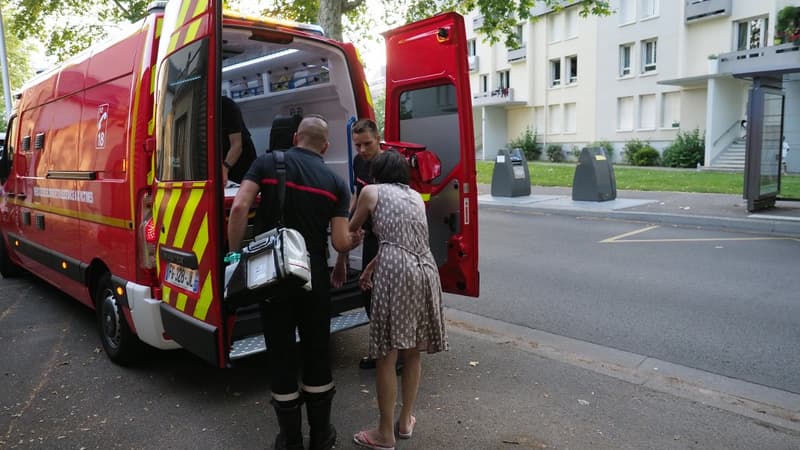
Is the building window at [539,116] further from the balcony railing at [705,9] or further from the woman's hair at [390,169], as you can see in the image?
the woman's hair at [390,169]

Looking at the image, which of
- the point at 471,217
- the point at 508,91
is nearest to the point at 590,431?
the point at 471,217

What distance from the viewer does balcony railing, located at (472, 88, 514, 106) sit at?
121ft

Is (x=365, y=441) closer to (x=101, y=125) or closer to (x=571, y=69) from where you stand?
(x=101, y=125)

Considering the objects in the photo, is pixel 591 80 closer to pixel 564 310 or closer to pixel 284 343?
pixel 564 310

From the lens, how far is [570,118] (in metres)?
34.4

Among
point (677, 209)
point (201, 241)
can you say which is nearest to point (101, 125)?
point (201, 241)

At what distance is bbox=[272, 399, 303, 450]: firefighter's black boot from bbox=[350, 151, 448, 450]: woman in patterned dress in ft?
1.10

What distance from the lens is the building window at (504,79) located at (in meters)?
39.0

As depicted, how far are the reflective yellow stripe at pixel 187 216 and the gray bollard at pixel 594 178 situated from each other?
1169cm

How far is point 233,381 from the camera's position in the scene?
4.30 meters

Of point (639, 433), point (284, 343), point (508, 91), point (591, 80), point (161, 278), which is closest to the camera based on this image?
point (284, 343)

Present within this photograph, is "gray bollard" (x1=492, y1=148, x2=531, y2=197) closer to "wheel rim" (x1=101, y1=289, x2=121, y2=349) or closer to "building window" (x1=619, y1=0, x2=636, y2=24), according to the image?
"wheel rim" (x1=101, y1=289, x2=121, y2=349)

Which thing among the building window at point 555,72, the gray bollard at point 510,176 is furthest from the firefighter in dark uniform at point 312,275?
the building window at point 555,72

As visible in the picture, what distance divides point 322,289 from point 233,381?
1.55 m
